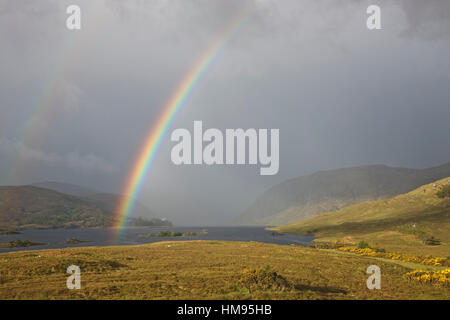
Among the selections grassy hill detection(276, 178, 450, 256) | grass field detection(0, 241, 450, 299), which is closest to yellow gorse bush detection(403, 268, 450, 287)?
grass field detection(0, 241, 450, 299)

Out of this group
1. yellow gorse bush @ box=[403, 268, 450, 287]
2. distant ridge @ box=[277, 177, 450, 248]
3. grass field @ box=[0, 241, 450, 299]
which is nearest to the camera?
grass field @ box=[0, 241, 450, 299]

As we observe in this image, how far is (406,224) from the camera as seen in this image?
119750mm

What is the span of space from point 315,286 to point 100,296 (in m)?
17.1

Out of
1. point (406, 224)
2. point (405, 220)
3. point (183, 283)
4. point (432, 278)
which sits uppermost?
point (183, 283)

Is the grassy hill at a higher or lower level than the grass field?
lower

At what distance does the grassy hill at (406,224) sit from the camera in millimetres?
85625

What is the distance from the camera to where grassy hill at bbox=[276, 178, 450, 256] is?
8562cm

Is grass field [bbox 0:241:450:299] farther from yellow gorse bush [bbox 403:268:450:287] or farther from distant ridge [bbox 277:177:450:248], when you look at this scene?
distant ridge [bbox 277:177:450:248]

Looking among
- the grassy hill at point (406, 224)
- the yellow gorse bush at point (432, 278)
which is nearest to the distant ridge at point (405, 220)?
the grassy hill at point (406, 224)

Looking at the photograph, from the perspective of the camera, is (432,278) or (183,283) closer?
(183,283)

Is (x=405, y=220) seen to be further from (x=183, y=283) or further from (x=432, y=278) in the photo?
(x=183, y=283)

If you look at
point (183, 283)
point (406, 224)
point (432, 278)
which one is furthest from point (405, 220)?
point (183, 283)
